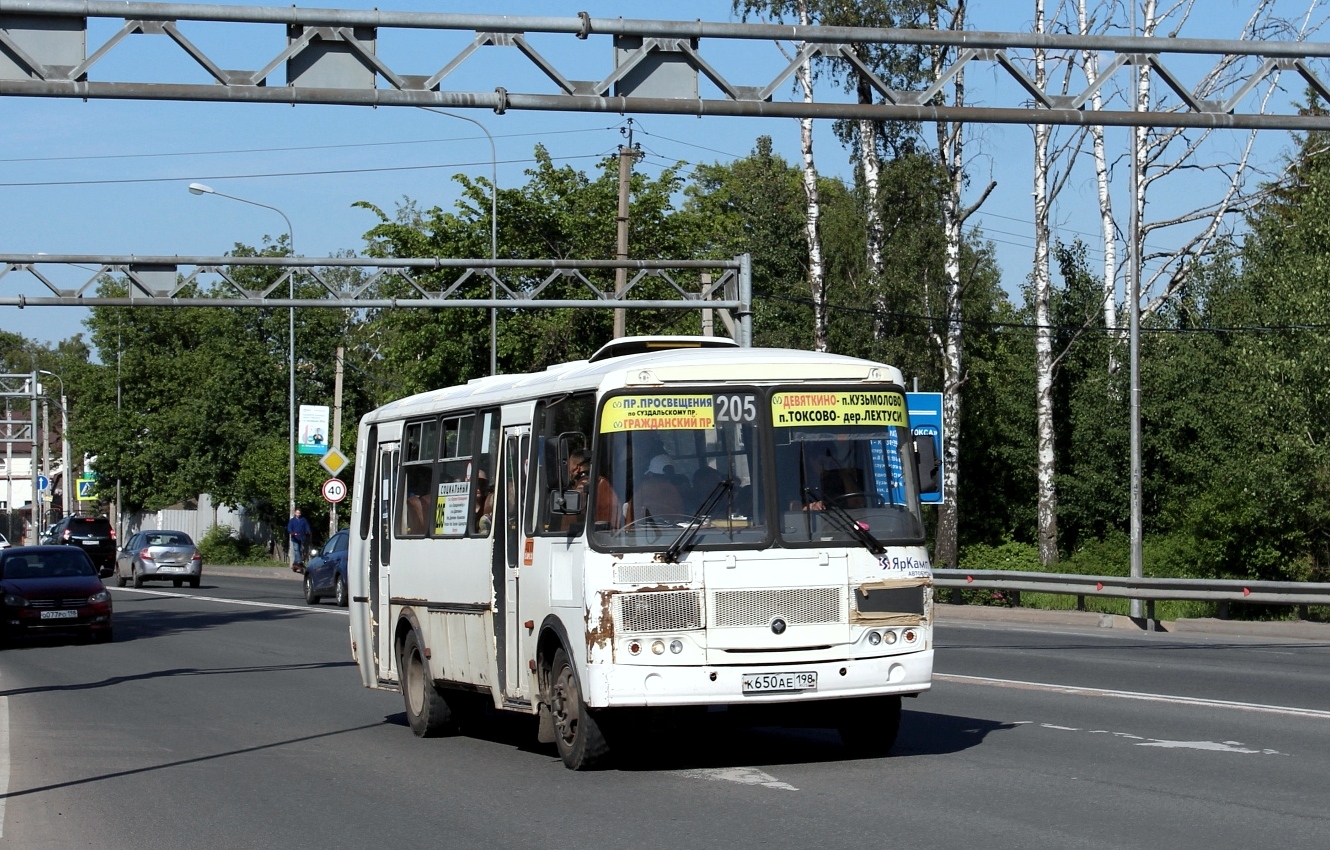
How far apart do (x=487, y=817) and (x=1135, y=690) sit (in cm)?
798

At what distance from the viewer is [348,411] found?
2982 inches

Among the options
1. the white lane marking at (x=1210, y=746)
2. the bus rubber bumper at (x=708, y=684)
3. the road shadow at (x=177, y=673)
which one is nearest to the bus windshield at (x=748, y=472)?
the bus rubber bumper at (x=708, y=684)

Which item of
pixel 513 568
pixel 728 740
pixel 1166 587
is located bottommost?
pixel 728 740

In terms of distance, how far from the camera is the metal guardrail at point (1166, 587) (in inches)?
939

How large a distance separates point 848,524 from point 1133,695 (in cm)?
517

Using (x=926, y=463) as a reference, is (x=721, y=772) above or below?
below

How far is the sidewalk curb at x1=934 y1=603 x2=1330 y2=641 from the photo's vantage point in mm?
23922

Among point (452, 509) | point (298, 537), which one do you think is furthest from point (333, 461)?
point (452, 509)

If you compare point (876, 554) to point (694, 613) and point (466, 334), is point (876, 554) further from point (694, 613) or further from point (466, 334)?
point (466, 334)

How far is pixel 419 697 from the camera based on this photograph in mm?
14070

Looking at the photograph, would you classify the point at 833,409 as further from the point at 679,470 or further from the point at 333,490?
the point at 333,490

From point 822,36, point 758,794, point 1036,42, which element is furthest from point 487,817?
point 1036,42

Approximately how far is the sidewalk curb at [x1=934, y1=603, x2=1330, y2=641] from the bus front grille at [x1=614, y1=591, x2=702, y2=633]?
1540 cm

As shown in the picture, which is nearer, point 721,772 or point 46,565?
point 721,772
